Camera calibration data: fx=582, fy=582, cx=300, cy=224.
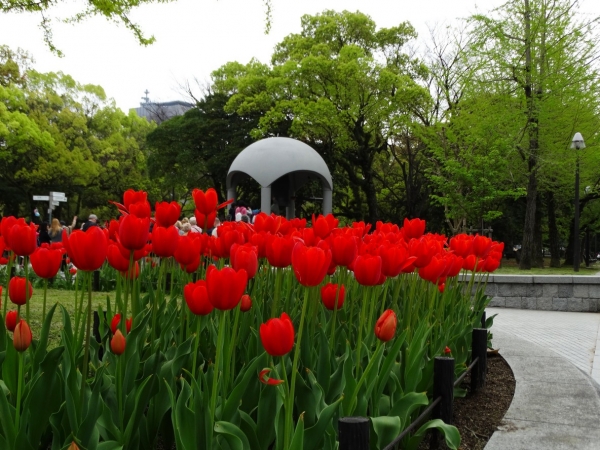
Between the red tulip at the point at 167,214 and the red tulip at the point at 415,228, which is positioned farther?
the red tulip at the point at 415,228

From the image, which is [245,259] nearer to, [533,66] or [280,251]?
[280,251]

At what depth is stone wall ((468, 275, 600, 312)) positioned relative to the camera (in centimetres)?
1112

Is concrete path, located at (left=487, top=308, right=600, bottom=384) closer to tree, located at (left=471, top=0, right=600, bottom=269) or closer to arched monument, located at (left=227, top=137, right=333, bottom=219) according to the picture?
tree, located at (left=471, top=0, right=600, bottom=269)

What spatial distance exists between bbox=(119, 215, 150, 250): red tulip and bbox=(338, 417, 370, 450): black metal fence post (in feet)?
2.63

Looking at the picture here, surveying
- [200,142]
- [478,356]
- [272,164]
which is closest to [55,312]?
[478,356]

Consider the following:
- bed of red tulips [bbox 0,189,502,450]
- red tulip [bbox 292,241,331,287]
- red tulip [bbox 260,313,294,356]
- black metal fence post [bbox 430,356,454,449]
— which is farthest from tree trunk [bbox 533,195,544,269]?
red tulip [bbox 260,313,294,356]

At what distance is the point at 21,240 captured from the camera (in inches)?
74.9

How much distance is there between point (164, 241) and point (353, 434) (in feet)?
3.33

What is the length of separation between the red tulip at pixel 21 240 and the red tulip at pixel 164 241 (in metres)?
0.40

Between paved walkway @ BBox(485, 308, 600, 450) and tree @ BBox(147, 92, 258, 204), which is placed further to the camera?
tree @ BBox(147, 92, 258, 204)

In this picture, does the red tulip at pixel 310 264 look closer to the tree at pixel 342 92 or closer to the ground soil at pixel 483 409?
the ground soil at pixel 483 409

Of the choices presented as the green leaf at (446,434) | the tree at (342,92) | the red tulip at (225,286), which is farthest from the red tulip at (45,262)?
the tree at (342,92)

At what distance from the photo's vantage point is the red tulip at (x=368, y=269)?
72.2 inches

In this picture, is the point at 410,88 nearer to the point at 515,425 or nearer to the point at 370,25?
the point at 370,25
